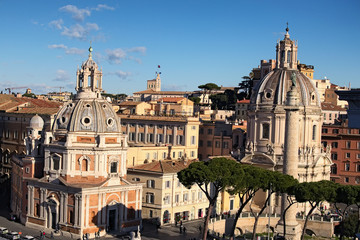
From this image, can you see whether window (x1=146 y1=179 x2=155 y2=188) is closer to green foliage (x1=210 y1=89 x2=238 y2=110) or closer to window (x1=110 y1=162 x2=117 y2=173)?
window (x1=110 y1=162 x2=117 y2=173)

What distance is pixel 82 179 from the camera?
47.3 metres

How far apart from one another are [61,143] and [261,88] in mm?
23816

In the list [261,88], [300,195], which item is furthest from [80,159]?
[261,88]

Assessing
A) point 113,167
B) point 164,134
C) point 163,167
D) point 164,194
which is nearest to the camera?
point 113,167

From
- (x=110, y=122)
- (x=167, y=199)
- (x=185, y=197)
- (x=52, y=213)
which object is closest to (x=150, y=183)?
(x=167, y=199)

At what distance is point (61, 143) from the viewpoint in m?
48.3

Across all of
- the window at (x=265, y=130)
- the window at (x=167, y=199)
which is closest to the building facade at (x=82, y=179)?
the window at (x=167, y=199)

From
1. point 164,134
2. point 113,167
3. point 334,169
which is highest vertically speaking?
point 164,134

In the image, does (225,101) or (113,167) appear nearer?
(113,167)

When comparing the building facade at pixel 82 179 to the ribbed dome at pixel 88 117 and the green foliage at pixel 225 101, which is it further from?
the green foliage at pixel 225 101

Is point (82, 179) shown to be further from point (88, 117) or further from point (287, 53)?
point (287, 53)

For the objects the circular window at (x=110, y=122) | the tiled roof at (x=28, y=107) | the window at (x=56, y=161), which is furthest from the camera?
the tiled roof at (x=28, y=107)

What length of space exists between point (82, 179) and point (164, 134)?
22.5 m

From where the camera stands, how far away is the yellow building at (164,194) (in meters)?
51.1
